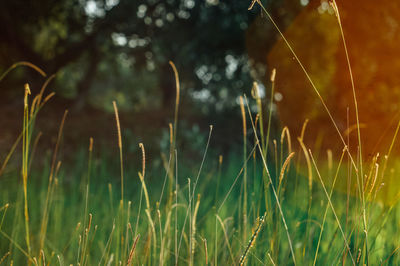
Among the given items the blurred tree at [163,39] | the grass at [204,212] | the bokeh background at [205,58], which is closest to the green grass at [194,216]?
the grass at [204,212]

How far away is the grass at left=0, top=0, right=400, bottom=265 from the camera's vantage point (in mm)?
1151

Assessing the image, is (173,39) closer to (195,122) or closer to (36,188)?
(195,122)

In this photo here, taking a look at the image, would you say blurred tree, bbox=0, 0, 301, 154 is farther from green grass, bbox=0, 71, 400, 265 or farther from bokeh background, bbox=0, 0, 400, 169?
green grass, bbox=0, 71, 400, 265

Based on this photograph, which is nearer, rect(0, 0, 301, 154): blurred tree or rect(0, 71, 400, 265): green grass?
rect(0, 71, 400, 265): green grass

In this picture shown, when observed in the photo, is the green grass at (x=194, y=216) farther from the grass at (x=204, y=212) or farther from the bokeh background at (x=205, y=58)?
the bokeh background at (x=205, y=58)

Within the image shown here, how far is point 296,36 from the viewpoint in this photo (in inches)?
171

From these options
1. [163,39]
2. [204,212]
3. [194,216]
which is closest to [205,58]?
[163,39]

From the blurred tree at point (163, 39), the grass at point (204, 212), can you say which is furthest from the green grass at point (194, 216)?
the blurred tree at point (163, 39)

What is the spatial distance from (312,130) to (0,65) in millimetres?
3525

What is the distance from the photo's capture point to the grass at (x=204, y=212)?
115 centimetres

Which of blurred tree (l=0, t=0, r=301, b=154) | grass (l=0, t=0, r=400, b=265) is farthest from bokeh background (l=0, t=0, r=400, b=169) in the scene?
grass (l=0, t=0, r=400, b=265)

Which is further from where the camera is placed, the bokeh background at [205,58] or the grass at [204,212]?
the bokeh background at [205,58]

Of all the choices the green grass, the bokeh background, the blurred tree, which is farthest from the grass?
the blurred tree

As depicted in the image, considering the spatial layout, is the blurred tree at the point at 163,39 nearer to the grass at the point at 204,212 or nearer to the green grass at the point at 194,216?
the grass at the point at 204,212
